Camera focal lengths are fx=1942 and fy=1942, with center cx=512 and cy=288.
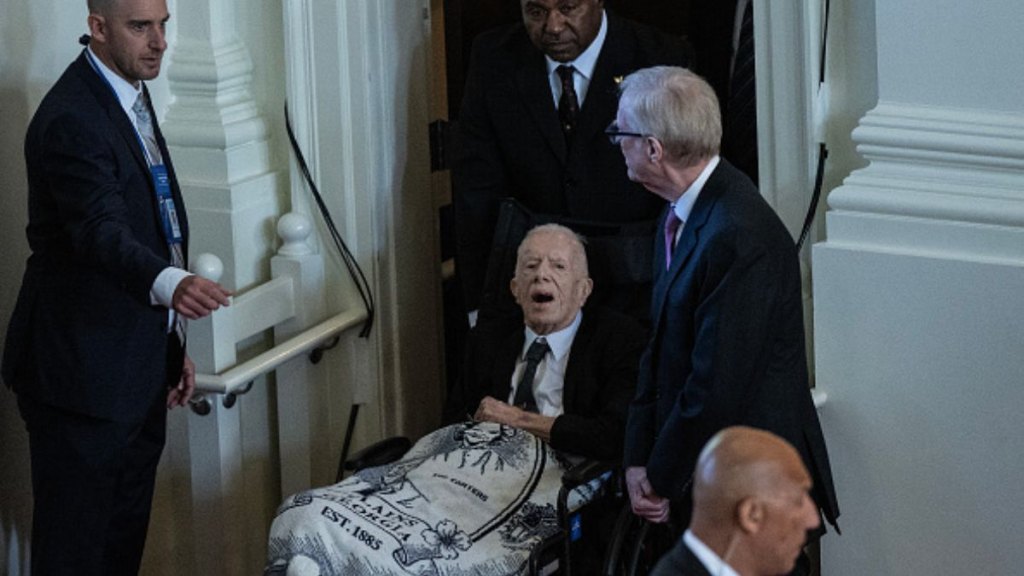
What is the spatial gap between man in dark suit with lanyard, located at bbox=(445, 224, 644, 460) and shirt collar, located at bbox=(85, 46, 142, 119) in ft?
3.29

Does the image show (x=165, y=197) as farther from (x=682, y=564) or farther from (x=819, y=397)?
(x=682, y=564)

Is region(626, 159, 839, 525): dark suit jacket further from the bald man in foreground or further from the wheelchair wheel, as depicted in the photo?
the bald man in foreground

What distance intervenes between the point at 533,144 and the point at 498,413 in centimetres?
77

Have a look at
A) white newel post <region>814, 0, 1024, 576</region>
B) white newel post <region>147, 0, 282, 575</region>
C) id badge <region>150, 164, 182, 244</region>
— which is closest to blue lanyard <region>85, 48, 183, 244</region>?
id badge <region>150, 164, 182, 244</region>

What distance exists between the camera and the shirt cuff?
4.23m

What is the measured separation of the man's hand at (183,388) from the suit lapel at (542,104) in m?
1.07

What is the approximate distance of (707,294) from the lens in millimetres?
3910

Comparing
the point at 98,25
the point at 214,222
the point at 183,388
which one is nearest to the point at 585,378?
the point at 183,388

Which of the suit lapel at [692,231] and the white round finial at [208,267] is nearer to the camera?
the suit lapel at [692,231]

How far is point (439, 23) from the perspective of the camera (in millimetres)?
6109

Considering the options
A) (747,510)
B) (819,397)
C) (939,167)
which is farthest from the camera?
(819,397)

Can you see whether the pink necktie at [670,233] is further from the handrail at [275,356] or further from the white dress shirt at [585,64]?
the handrail at [275,356]

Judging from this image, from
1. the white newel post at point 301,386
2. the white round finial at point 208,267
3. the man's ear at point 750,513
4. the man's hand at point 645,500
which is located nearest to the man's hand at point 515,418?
the man's hand at point 645,500

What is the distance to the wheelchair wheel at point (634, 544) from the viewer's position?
411 centimetres
